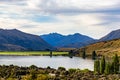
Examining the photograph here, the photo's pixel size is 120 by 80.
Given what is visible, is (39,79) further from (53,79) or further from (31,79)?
(53,79)

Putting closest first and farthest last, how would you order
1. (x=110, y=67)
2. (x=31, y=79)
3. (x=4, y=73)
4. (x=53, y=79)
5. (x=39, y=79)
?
(x=39, y=79)
(x=31, y=79)
(x=53, y=79)
(x=4, y=73)
(x=110, y=67)

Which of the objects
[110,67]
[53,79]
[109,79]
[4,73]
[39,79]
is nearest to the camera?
[39,79]

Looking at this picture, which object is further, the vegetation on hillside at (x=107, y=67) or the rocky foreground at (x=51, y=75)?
the vegetation on hillside at (x=107, y=67)

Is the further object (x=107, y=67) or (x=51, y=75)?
(x=107, y=67)

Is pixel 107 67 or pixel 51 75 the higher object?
pixel 107 67

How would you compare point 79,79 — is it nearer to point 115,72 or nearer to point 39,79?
point 39,79

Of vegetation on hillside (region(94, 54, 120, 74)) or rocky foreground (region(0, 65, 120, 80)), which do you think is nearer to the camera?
rocky foreground (region(0, 65, 120, 80))

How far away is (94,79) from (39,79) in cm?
3775

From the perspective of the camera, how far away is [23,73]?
166 m

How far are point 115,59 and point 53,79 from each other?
71.8 metres

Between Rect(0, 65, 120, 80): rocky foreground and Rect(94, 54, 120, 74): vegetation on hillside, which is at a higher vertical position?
Rect(94, 54, 120, 74): vegetation on hillside

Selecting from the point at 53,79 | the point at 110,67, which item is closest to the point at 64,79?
the point at 53,79

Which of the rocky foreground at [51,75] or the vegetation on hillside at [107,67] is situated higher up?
the vegetation on hillside at [107,67]

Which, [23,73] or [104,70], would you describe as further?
[104,70]
